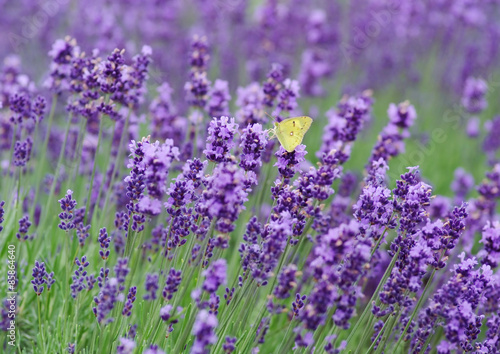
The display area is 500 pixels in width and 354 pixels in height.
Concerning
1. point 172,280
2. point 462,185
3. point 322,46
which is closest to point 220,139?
point 172,280

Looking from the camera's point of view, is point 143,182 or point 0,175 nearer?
point 143,182

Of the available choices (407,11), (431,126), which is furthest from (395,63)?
(431,126)

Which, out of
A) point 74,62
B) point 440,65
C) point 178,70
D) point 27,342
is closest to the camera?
point 27,342

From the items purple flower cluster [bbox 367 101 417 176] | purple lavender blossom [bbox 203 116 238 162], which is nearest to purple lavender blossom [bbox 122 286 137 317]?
purple lavender blossom [bbox 203 116 238 162]

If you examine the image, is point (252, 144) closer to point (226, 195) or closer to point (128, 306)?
point (226, 195)

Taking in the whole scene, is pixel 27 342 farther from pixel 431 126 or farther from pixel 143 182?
pixel 431 126

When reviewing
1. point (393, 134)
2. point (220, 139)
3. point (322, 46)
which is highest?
point (322, 46)

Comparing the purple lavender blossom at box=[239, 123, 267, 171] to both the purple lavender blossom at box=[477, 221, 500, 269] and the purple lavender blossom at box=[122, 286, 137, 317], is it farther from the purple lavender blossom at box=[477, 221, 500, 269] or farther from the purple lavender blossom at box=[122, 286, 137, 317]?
the purple lavender blossom at box=[477, 221, 500, 269]
